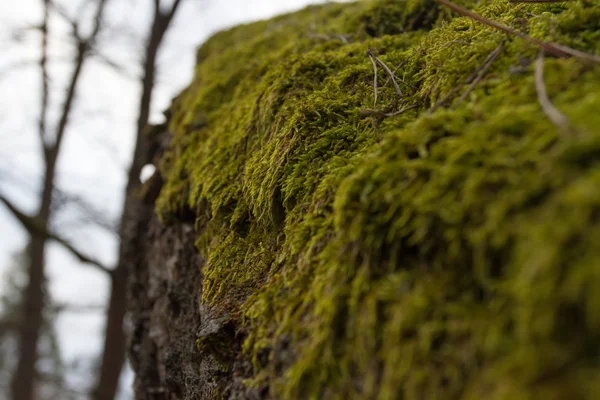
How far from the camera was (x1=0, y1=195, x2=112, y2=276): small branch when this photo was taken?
244 inches

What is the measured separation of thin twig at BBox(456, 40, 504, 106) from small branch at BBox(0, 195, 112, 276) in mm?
6134

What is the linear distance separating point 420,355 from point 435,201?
306 mm

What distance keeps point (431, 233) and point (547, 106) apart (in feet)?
1.17

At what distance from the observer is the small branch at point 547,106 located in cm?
81

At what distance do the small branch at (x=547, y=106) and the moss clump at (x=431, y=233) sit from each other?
0.06ft

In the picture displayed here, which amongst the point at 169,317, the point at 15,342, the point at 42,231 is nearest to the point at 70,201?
the point at 42,231

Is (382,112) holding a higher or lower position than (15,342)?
higher

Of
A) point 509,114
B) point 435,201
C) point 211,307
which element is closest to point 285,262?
point 211,307

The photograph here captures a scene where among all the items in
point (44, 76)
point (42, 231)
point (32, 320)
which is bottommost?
point (32, 320)

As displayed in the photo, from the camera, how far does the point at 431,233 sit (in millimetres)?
906

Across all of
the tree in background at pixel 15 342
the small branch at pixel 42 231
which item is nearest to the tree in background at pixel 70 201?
the small branch at pixel 42 231

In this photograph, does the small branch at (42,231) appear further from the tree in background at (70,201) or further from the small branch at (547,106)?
the small branch at (547,106)

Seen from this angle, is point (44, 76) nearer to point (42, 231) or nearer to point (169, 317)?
point (42, 231)

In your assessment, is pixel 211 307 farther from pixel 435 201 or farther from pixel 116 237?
pixel 116 237
